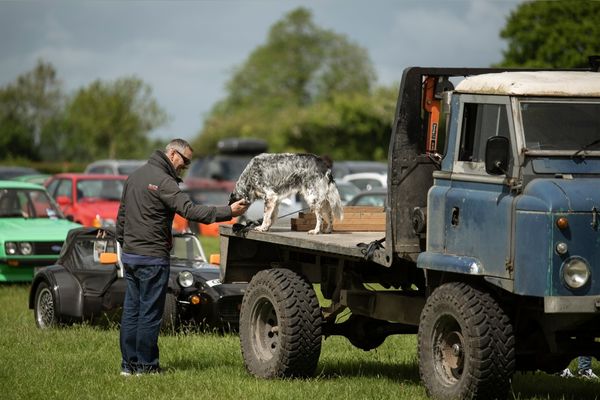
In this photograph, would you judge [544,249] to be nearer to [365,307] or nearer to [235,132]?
[365,307]

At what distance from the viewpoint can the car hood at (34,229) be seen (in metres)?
19.6

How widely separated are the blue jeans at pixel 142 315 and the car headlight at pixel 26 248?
823 cm

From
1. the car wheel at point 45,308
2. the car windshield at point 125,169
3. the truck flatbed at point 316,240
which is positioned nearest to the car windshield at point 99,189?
the car windshield at point 125,169

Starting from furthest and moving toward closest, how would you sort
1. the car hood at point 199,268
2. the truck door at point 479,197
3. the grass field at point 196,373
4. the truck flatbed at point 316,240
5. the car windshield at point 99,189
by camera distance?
1. the car windshield at point 99,189
2. the car hood at point 199,268
3. the grass field at point 196,373
4. the truck flatbed at point 316,240
5. the truck door at point 479,197

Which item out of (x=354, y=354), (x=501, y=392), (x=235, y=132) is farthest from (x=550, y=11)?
(x=501, y=392)

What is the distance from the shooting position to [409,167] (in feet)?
32.7

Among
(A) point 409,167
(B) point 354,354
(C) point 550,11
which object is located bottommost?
(B) point 354,354

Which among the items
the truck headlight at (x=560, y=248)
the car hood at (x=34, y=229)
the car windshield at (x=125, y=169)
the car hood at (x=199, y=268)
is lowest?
the car hood at (x=199, y=268)

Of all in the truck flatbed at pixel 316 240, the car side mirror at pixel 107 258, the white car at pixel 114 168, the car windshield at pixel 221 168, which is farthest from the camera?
the car windshield at pixel 221 168

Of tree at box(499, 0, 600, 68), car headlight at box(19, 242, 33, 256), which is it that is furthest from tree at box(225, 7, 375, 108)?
car headlight at box(19, 242, 33, 256)

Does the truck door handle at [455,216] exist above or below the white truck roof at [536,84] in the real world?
below

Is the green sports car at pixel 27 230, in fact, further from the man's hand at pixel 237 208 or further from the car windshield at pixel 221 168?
the car windshield at pixel 221 168

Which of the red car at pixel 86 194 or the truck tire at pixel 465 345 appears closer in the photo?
the truck tire at pixel 465 345

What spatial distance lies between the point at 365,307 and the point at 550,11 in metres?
52.6
